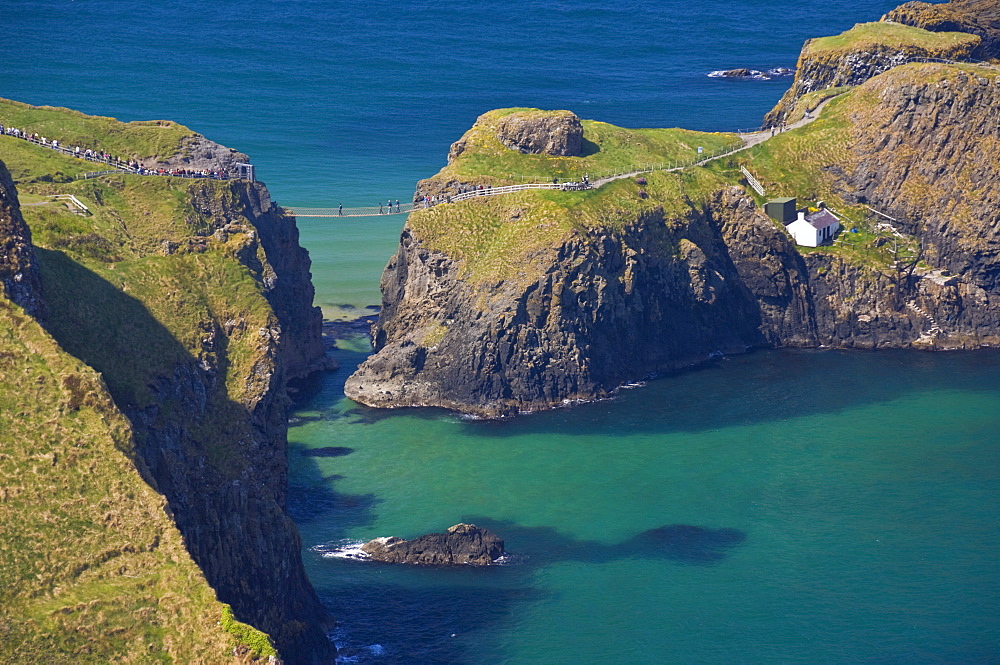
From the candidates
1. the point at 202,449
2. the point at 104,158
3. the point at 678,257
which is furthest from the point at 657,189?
the point at 202,449

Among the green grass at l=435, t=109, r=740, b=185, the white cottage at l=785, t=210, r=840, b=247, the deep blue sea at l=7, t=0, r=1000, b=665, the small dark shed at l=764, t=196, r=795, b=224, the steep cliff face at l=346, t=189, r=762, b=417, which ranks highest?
the green grass at l=435, t=109, r=740, b=185

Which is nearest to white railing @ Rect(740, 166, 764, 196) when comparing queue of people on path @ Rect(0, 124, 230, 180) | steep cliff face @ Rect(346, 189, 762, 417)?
steep cliff face @ Rect(346, 189, 762, 417)

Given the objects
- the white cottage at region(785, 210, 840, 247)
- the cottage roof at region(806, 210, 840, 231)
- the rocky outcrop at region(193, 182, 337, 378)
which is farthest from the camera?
the cottage roof at region(806, 210, 840, 231)

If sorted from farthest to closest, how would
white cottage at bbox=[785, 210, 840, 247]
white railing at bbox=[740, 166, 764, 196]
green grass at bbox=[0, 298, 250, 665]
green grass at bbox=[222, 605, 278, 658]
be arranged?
white railing at bbox=[740, 166, 764, 196] → white cottage at bbox=[785, 210, 840, 247] → green grass at bbox=[0, 298, 250, 665] → green grass at bbox=[222, 605, 278, 658]

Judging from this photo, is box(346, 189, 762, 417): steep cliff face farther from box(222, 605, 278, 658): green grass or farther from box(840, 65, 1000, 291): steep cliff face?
box(222, 605, 278, 658): green grass

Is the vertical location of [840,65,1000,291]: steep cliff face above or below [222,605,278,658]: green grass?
above

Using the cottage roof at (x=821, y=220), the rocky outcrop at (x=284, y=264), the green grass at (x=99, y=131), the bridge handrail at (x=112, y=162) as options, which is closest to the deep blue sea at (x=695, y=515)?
the rocky outcrop at (x=284, y=264)

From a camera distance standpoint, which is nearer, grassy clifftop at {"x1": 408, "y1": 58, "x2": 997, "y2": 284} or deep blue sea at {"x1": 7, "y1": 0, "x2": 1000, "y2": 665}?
deep blue sea at {"x1": 7, "y1": 0, "x2": 1000, "y2": 665}
